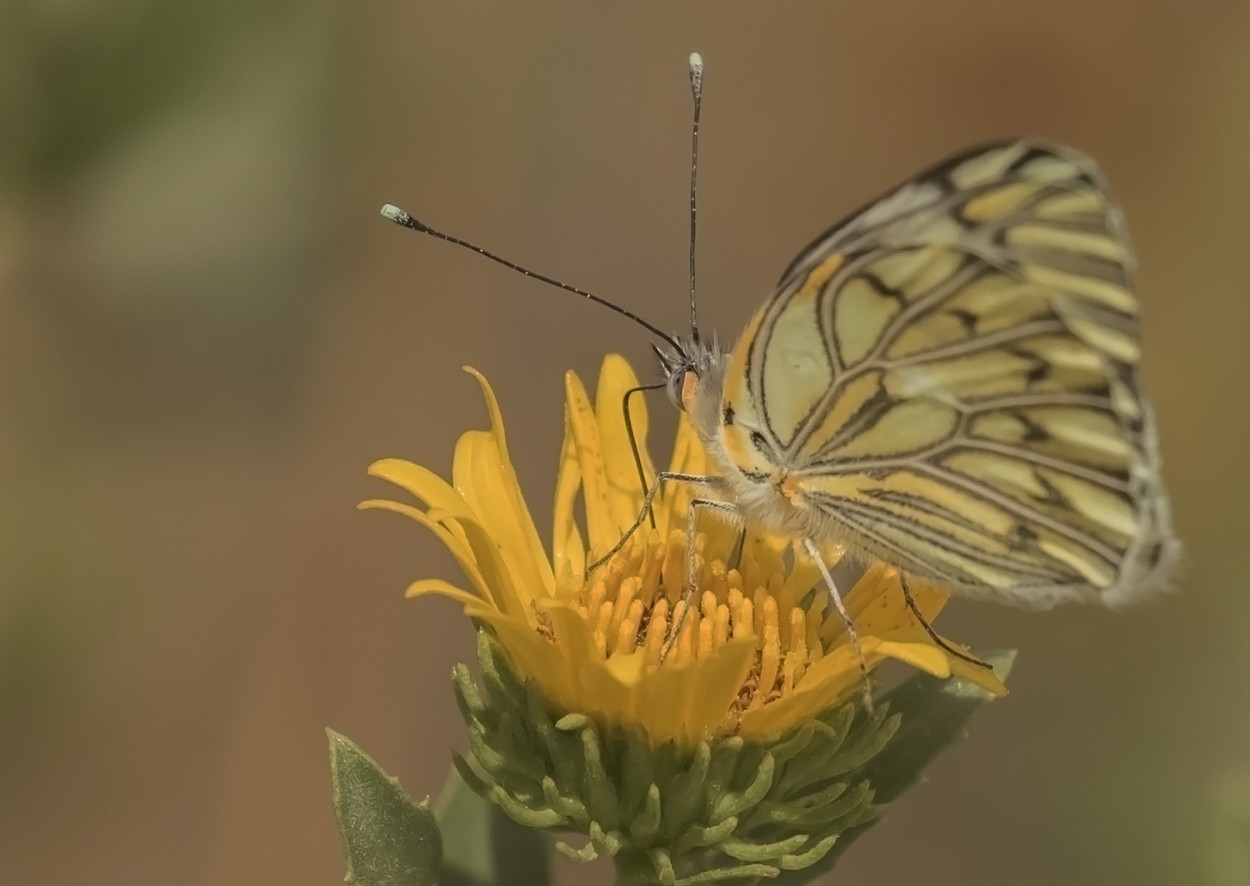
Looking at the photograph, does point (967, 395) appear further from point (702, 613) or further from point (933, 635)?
point (702, 613)

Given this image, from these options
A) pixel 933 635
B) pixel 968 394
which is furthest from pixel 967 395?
pixel 933 635

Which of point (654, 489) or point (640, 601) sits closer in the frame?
point (640, 601)

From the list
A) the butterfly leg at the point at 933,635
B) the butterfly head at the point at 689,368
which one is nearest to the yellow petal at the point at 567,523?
the butterfly head at the point at 689,368

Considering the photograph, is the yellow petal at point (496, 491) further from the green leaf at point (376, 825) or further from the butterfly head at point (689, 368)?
the green leaf at point (376, 825)

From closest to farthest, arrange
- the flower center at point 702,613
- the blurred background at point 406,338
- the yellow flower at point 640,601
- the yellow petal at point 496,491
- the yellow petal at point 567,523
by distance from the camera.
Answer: the yellow flower at point 640,601
the flower center at point 702,613
the yellow petal at point 496,491
the yellow petal at point 567,523
the blurred background at point 406,338

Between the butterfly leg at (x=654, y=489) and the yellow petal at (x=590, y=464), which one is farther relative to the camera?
the yellow petal at (x=590, y=464)

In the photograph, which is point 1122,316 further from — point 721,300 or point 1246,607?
point 721,300

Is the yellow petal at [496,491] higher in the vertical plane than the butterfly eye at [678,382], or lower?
lower
